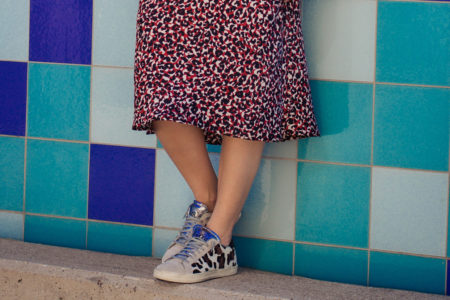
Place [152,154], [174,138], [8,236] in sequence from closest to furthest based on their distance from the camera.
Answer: [174,138], [152,154], [8,236]

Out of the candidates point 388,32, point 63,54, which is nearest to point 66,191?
point 63,54

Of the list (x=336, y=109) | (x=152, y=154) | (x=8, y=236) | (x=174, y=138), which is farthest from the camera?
(x=8, y=236)

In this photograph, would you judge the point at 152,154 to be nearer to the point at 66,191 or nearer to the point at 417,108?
the point at 66,191

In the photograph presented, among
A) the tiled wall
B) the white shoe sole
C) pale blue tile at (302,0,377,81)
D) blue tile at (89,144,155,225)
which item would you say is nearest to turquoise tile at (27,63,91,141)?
the tiled wall

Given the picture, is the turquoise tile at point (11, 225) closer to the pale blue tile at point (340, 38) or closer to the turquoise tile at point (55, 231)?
the turquoise tile at point (55, 231)

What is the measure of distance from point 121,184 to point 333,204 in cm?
69

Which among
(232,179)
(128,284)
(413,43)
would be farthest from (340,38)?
(128,284)

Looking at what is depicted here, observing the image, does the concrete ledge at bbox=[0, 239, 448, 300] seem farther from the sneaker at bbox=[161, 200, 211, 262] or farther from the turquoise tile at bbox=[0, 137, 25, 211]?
the turquoise tile at bbox=[0, 137, 25, 211]

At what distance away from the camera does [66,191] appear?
1.90 meters

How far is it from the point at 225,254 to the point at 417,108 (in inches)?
27.1

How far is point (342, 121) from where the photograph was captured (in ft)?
5.47

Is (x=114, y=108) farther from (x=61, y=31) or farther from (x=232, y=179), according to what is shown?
(x=232, y=179)

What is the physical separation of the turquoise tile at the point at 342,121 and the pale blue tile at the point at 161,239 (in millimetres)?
524

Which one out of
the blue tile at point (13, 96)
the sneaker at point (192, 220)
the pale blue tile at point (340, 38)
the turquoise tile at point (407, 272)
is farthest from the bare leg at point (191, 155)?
the blue tile at point (13, 96)
